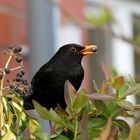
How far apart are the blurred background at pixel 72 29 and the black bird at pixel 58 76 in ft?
1.54

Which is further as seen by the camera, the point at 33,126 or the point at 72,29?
the point at 72,29

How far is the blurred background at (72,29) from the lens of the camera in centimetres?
370

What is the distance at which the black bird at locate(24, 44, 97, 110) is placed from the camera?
63.1 inches

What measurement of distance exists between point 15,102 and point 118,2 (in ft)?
16.5

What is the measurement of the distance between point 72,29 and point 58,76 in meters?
4.08

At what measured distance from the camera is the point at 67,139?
1.18m

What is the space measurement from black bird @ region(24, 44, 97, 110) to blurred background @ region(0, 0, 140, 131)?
0.47 m

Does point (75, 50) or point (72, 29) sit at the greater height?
point (75, 50)


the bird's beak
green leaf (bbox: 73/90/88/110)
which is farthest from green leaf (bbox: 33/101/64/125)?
the bird's beak

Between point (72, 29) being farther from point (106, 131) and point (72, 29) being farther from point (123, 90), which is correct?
point (106, 131)

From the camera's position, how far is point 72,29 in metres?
5.65

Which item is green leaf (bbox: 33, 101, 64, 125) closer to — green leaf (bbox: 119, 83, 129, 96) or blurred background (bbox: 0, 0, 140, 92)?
green leaf (bbox: 119, 83, 129, 96)

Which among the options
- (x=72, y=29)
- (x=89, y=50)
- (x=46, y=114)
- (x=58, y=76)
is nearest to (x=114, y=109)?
(x=46, y=114)

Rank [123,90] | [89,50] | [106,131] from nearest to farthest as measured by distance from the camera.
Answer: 1. [106,131]
2. [123,90]
3. [89,50]
